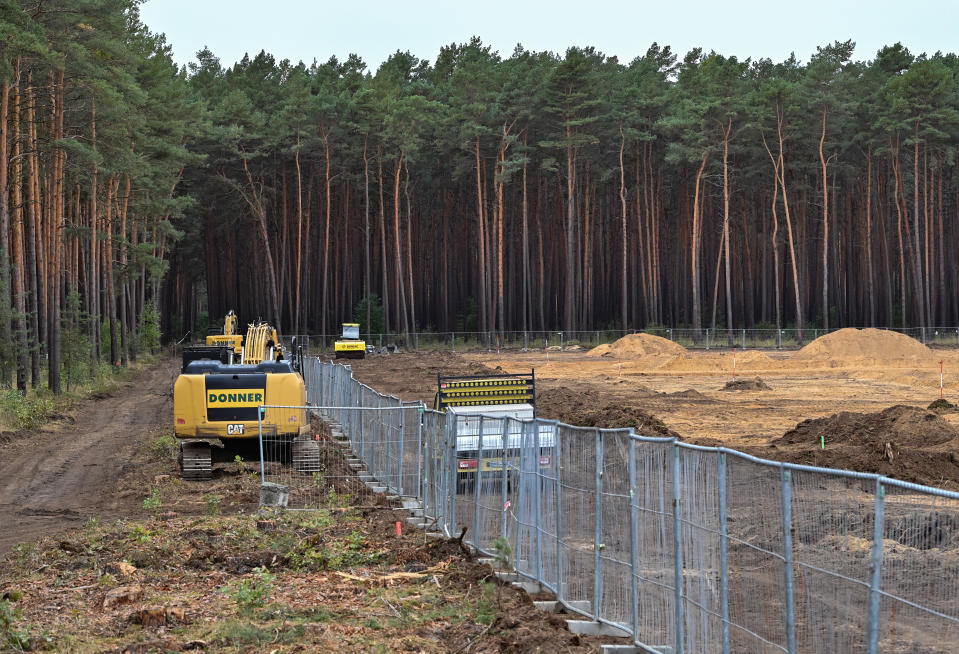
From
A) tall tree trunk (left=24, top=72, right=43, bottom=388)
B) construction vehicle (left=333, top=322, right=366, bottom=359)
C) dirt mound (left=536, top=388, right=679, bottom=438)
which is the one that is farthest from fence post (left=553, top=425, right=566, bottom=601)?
construction vehicle (left=333, top=322, right=366, bottom=359)

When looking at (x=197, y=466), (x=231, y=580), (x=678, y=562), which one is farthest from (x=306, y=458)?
(x=678, y=562)

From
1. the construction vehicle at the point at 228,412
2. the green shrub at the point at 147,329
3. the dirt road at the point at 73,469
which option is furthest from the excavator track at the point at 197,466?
the green shrub at the point at 147,329

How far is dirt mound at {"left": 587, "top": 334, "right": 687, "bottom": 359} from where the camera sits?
65.1 m

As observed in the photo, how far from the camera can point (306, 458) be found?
22203 mm

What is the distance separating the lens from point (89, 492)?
20.4 meters

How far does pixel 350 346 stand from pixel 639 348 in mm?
17011

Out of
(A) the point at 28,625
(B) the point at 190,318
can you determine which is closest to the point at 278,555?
(A) the point at 28,625

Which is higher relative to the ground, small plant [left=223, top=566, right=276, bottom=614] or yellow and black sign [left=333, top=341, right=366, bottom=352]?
yellow and black sign [left=333, top=341, right=366, bottom=352]

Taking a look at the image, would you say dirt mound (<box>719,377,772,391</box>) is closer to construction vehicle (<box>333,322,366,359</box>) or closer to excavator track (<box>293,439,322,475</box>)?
excavator track (<box>293,439,322,475</box>)

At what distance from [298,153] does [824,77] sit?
36450 mm

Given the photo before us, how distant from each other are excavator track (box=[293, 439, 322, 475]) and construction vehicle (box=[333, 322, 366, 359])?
45.9m

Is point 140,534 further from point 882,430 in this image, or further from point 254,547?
point 882,430

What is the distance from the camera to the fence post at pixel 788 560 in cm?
677

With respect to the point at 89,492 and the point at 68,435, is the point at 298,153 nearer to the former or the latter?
the point at 68,435
